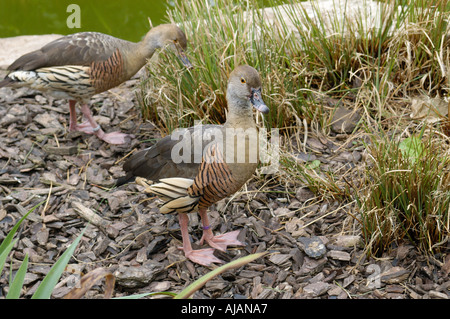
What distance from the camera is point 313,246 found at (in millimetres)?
3242

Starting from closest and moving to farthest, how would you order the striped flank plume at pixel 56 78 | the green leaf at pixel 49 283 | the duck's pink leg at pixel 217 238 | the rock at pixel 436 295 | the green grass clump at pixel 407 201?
the green leaf at pixel 49 283
the rock at pixel 436 295
the green grass clump at pixel 407 201
the duck's pink leg at pixel 217 238
the striped flank plume at pixel 56 78

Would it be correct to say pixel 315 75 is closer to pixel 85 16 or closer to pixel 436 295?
pixel 436 295

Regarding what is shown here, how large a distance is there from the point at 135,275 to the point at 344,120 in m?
2.01

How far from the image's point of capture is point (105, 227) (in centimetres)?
356

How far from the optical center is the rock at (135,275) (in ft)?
10.0

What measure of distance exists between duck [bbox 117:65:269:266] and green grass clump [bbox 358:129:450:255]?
0.70m

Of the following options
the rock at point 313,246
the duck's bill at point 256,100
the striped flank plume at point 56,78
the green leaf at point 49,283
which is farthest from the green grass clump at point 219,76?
the green leaf at point 49,283

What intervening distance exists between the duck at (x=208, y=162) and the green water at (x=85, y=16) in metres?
4.16

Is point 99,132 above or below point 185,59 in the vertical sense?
below

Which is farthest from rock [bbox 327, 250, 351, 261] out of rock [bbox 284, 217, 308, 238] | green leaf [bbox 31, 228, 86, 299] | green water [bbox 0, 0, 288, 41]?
green water [bbox 0, 0, 288, 41]

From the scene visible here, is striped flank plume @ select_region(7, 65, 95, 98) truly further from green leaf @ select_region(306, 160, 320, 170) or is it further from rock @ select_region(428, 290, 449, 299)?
rock @ select_region(428, 290, 449, 299)

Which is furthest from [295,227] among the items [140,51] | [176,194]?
[140,51]

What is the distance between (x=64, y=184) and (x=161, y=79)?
43.0 inches

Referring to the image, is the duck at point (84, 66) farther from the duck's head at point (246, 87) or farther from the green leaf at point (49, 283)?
the green leaf at point (49, 283)
